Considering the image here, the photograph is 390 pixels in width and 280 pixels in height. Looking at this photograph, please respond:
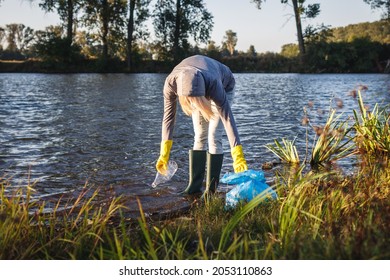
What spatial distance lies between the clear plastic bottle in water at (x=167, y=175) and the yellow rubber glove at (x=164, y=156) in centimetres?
16

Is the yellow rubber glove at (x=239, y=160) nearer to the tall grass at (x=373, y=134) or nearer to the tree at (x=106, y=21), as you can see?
the tall grass at (x=373, y=134)

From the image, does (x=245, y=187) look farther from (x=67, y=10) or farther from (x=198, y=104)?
(x=67, y=10)

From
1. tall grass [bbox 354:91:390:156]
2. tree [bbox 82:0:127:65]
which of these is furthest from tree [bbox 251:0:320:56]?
tall grass [bbox 354:91:390:156]

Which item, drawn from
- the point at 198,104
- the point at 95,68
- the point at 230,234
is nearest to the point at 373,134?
the point at 198,104

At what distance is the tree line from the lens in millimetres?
41031

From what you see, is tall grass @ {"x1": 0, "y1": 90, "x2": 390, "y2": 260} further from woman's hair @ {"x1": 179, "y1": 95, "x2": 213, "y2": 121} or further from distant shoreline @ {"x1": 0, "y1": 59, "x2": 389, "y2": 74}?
distant shoreline @ {"x1": 0, "y1": 59, "x2": 389, "y2": 74}

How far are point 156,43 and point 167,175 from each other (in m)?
40.3

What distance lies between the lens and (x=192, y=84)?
4453 mm

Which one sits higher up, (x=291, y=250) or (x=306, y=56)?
(x=306, y=56)

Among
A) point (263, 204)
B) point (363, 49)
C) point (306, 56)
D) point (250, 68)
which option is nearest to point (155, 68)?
point (250, 68)

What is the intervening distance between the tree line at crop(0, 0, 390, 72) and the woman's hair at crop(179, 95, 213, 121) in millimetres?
37464

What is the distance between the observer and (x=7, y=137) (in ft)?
30.2
